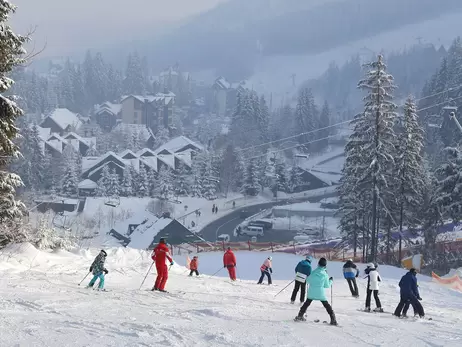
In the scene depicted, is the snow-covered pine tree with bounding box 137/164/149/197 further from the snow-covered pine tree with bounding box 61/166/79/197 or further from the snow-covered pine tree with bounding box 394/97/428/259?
the snow-covered pine tree with bounding box 394/97/428/259

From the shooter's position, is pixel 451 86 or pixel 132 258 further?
pixel 451 86

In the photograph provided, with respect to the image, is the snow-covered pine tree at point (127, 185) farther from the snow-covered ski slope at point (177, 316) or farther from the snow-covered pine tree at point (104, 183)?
the snow-covered ski slope at point (177, 316)

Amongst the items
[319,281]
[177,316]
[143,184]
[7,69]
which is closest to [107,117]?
[143,184]

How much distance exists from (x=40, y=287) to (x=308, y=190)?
79990 millimetres

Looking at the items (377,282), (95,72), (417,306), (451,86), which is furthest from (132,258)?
(95,72)

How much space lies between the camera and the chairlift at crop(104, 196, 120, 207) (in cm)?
7362

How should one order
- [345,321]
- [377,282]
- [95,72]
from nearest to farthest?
1. [345,321]
2. [377,282]
3. [95,72]

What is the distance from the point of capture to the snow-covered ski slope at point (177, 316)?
8797 mm

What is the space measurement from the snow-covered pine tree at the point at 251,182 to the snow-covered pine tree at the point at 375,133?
1937 inches

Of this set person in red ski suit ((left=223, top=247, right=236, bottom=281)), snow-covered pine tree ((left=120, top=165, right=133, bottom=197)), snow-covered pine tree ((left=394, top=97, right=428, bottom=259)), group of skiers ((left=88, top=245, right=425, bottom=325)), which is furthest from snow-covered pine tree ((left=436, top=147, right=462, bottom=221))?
snow-covered pine tree ((left=120, top=165, right=133, bottom=197))

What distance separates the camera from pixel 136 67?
7205 inches

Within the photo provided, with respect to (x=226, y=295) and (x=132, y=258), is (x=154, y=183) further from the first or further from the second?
(x=226, y=295)

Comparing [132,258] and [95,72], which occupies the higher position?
[95,72]

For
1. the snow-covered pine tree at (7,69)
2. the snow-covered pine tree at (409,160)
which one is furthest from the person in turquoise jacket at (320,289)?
the snow-covered pine tree at (409,160)
